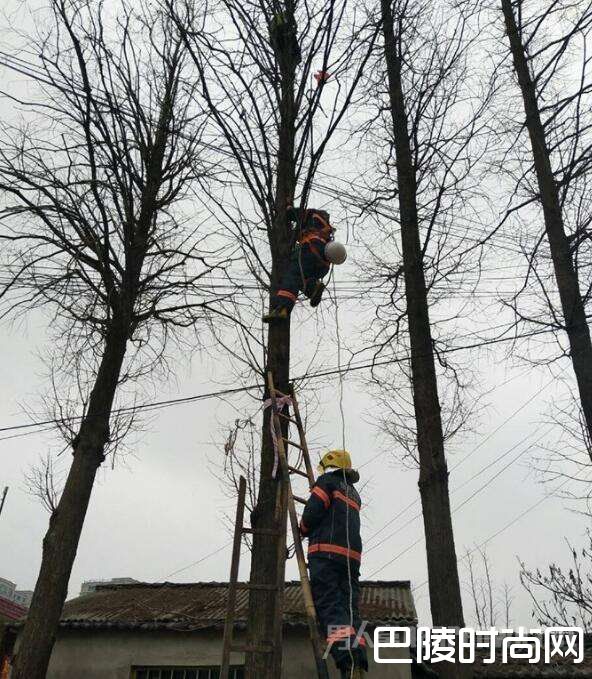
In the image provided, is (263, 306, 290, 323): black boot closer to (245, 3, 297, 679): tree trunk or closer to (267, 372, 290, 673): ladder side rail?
(245, 3, 297, 679): tree trunk

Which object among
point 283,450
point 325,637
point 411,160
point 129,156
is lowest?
point 325,637

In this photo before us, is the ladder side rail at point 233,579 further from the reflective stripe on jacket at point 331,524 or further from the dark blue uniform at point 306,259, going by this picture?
the dark blue uniform at point 306,259

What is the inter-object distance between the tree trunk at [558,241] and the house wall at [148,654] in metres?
5.12

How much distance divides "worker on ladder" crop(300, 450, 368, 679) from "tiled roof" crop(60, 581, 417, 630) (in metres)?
5.17

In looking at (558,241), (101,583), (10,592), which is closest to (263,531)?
(558,241)

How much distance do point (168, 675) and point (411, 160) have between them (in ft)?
28.2

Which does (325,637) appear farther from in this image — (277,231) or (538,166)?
(538,166)

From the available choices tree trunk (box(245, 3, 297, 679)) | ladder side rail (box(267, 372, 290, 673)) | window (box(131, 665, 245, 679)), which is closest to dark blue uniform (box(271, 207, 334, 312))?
tree trunk (box(245, 3, 297, 679))

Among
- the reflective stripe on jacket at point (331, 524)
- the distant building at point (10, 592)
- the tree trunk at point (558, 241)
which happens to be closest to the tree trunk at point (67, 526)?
the reflective stripe on jacket at point (331, 524)

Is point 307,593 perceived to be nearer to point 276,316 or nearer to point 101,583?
point 276,316

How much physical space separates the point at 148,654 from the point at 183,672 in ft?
2.04

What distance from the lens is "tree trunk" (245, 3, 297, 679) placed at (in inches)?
158

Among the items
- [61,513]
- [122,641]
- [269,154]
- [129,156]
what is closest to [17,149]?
[129,156]

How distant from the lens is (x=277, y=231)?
5.56 metres
